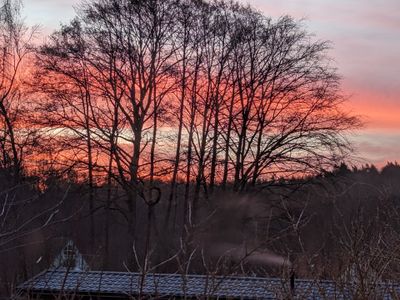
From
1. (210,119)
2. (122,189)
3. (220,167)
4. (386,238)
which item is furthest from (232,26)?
(386,238)

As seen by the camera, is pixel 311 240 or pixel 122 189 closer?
pixel 311 240

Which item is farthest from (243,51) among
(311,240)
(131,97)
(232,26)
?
(311,240)

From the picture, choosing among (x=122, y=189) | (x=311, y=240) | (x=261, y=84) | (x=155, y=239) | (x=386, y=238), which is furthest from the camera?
(x=261, y=84)

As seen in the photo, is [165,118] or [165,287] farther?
[165,118]

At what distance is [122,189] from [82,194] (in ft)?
5.19

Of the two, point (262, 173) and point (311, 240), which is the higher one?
point (262, 173)

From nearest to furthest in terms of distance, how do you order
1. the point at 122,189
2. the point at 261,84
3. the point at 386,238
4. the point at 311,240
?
the point at 386,238 → the point at 311,240 → the point at 122,189 → the point at 261,84

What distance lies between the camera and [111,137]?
71.6 feet

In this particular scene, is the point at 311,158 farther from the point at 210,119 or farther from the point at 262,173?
the point at 210,119

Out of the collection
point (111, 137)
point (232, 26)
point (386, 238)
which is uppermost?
point (232, 26)

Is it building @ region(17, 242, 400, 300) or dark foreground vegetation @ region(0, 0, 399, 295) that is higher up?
dark foreground vegetation @ region(0, 0, 399, 295)

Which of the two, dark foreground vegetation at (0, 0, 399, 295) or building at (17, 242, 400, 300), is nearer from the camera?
building at (17, 242, 400, 300)

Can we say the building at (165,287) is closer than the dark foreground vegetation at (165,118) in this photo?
Yes

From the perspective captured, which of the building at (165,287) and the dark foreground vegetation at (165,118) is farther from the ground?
the dark foreground vegetation at (165,118)
